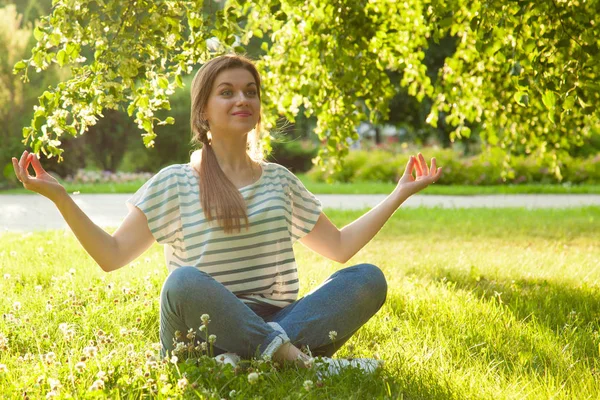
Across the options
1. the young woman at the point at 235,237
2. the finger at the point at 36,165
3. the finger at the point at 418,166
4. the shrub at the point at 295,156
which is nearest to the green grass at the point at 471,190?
the shrub at the point at 295,156

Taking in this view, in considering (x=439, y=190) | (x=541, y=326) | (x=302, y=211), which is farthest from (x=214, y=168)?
(x=439, y=190)

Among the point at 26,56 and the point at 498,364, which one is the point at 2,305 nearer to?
the point at 498,364

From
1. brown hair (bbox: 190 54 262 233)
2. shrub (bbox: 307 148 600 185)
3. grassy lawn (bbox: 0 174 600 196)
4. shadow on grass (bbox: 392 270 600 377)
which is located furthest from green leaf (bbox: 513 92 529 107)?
shrub (bbox: 307 148 600 185)

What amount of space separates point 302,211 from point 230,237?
36cm

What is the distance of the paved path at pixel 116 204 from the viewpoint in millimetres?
7523

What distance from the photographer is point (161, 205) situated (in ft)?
7.74

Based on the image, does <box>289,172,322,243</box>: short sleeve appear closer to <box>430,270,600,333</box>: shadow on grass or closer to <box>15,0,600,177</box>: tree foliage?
<box>15,0,600,177</box>: tree foliage

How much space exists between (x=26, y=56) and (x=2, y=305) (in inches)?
461

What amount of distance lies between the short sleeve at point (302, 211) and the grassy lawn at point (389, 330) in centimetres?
48

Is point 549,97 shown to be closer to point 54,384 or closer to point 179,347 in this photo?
point 179,347

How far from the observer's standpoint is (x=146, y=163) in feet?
53.7

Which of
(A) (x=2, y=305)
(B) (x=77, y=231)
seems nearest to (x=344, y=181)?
(A) (x=2, y=305)

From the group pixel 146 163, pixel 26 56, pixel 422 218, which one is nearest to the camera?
pixel 422 218

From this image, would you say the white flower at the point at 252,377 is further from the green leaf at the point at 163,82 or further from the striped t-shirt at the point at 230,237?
the green leaf at the point at 163,82
